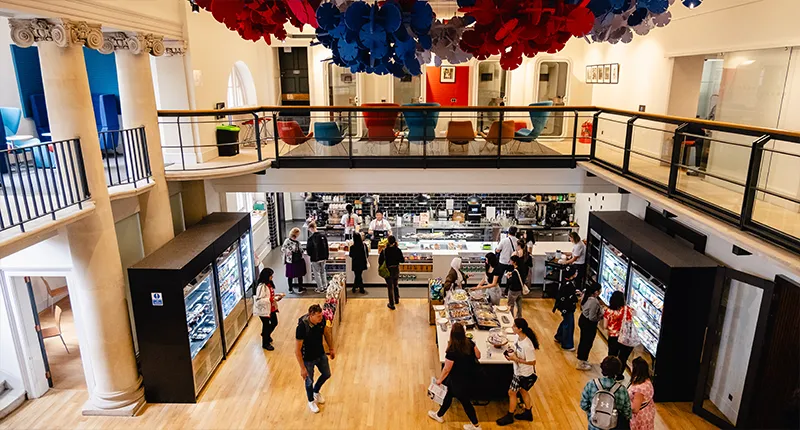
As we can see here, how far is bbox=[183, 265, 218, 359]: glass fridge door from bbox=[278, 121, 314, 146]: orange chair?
8.79 ft

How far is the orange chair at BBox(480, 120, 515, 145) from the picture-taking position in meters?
8.24

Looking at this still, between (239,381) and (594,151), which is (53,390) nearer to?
(239,381)

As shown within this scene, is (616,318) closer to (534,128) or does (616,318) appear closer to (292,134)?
(534,128)

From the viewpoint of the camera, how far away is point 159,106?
342 inches

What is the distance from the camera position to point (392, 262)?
8945 millimetres

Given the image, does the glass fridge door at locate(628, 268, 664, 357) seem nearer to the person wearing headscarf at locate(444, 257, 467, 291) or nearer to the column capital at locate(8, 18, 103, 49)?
the person wearing headscarf at locate(444, 257, 467, 291)

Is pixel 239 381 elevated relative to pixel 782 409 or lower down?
lower down

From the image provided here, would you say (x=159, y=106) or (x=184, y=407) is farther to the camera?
(x=159, y=106)

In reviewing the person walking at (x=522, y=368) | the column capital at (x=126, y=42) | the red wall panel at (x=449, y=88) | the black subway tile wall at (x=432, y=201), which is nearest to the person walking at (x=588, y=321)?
the person walking at (x=522, y=368)

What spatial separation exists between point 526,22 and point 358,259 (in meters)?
8.86

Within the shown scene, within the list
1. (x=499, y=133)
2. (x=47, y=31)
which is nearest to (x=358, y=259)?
(x=499, y=133)

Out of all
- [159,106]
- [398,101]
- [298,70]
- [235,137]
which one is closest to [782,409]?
[235,137]

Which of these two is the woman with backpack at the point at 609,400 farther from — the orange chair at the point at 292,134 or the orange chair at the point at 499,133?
the orange chair at the point at 292,134

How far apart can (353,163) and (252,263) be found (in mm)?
2740
